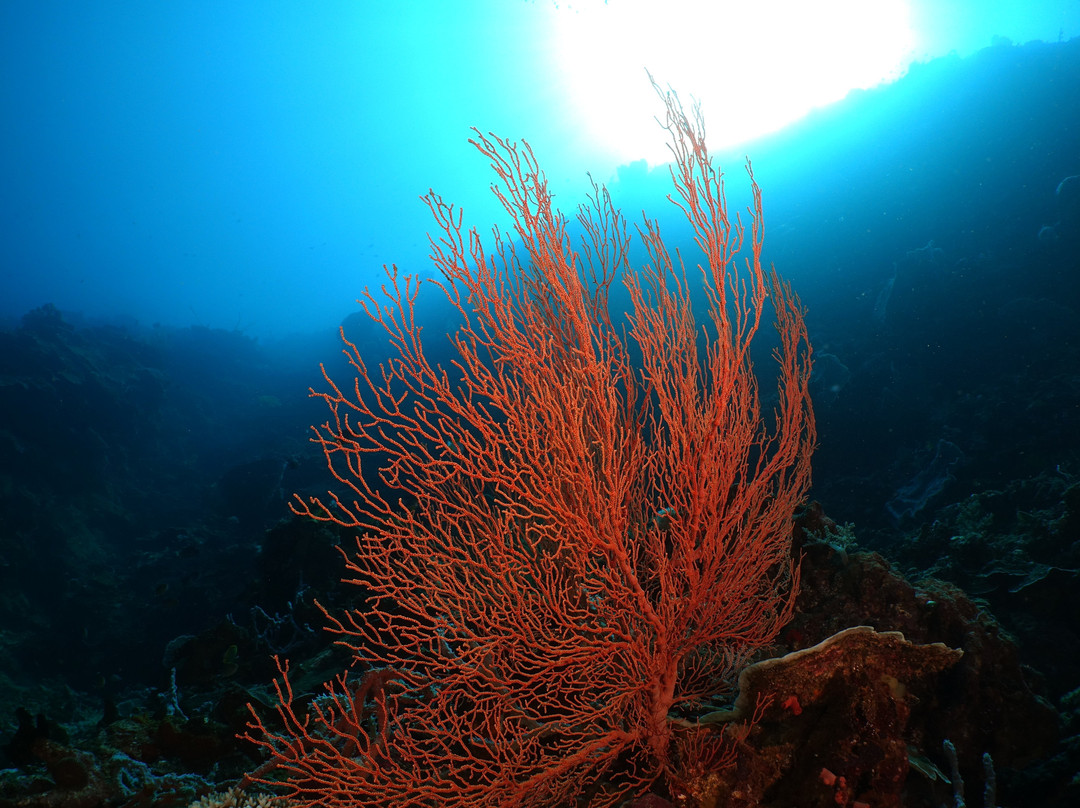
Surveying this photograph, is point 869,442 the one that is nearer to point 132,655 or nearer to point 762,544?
point 762,544

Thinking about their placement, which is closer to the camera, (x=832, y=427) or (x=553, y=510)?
(x=553, y=510)

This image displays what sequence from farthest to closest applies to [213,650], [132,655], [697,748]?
[132,655], [213,650], [697,748]

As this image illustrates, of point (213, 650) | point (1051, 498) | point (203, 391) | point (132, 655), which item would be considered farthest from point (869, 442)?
point (203, 391)

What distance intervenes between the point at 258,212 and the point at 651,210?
4673 inches

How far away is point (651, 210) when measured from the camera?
29.8m

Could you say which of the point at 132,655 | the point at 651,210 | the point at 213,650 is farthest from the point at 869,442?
the point at 651,210

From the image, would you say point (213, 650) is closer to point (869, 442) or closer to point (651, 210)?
point (869, 442)

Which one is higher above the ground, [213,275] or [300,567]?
[213,275]

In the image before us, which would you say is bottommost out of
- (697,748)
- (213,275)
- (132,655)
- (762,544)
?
(132,655)

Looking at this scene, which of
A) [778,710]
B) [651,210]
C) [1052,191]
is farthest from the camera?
[651,210]

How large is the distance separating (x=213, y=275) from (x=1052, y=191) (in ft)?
461

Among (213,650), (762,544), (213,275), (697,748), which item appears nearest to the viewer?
(697,748)

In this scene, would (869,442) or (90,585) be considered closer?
(869,442)

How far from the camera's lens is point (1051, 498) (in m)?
5.50
